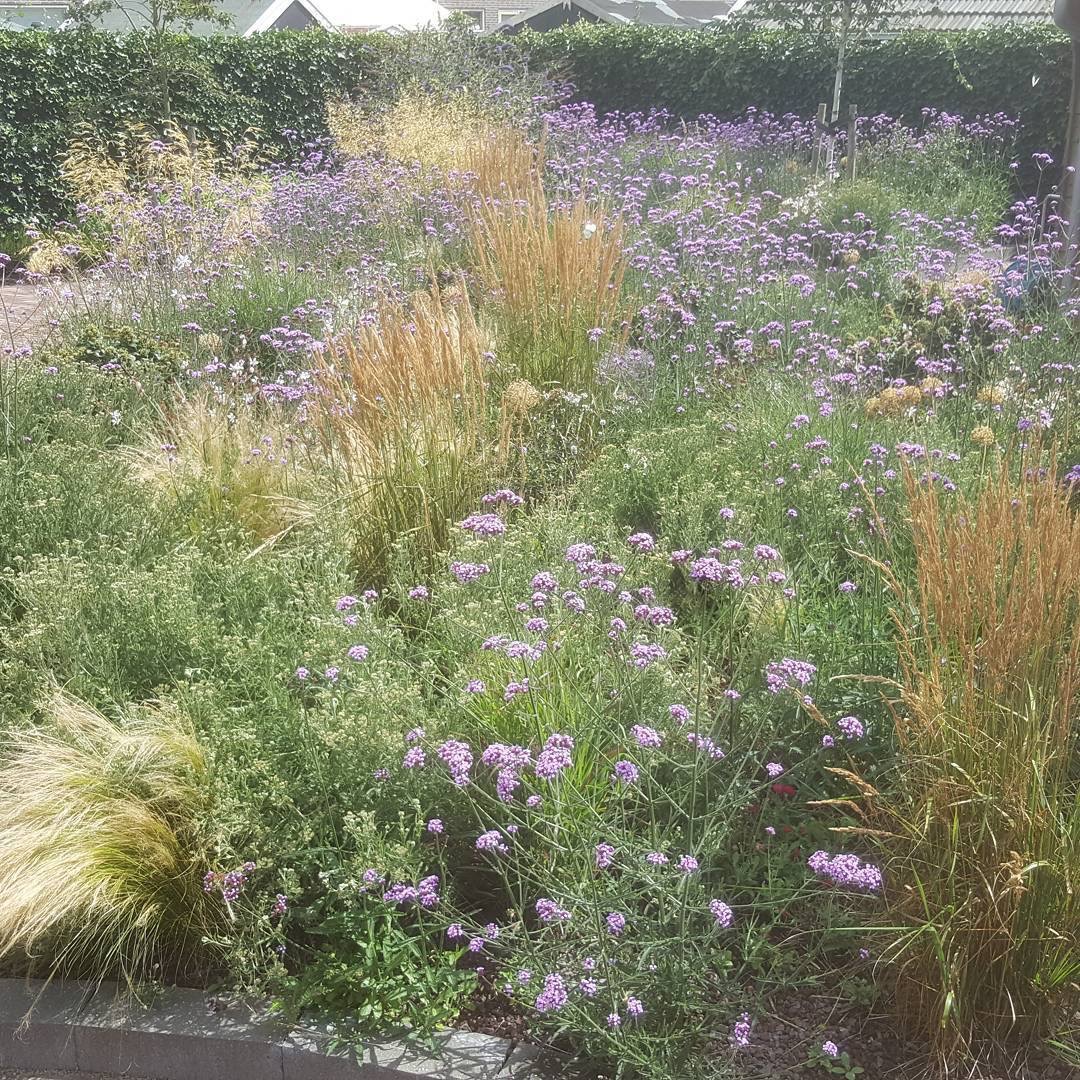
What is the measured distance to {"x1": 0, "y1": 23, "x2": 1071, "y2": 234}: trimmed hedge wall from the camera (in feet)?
45.3

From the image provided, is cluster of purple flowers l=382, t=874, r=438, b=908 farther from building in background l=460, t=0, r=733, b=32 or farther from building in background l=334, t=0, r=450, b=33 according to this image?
building in background l=334, t=0, r=450, b=33

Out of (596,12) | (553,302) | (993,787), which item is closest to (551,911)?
(993,787)

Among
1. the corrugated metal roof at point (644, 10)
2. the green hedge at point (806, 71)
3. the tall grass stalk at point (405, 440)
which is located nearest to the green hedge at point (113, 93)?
the green hedge at point (806, 71)

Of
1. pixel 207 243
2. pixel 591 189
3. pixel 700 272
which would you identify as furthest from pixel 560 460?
pixel 591 189

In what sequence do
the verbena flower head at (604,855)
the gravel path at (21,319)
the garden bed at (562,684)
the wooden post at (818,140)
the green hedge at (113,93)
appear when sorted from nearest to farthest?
the verbena flower head at (604,855)
the garden bed at (562,684)
the gravel path at (21,319)
the wooden post at (818,140)
the green hedge at (113,93)

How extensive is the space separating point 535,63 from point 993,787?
19.3 meters

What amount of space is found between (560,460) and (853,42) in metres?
11.9

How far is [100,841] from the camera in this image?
2.73m

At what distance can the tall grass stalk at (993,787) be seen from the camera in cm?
224

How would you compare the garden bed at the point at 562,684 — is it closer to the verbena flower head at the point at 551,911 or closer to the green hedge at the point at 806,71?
the verbena flower head at the point at 551,911

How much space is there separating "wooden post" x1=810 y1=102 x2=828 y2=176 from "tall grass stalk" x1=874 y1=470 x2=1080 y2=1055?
9.59 meters

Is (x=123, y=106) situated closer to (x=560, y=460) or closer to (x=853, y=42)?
(x=853, y=42)

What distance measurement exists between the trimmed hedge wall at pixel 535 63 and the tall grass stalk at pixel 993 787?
45.6 ft

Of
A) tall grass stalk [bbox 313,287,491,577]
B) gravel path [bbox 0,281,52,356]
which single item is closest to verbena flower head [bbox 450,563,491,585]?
tall grass stalk [bbox 313,287,491,577]
